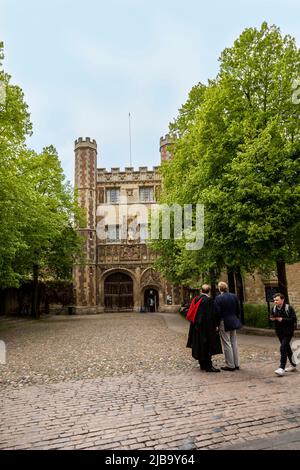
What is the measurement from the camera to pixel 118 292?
3456 cm

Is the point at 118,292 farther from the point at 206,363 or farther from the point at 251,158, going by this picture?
the point at 206,363

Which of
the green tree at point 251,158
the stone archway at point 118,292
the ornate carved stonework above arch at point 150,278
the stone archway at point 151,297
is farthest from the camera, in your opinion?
the stone archway at point 151,297

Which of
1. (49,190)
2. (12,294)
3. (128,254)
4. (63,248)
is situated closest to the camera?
(49,190)

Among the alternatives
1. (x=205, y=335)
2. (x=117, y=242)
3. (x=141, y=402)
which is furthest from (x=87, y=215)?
(x=141, y=402)

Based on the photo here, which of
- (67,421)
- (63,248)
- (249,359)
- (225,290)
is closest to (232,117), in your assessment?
(225,290)

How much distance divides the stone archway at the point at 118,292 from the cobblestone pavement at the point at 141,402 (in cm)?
2561

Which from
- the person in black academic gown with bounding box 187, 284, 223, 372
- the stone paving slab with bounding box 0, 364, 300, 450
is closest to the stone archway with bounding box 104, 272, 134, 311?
the person in black academic gown with bounding box 187, 284, 223, 372

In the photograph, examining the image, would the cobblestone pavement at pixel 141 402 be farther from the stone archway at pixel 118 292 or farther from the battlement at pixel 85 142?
the battlement at pixel 85 142

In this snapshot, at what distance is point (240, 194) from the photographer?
38.0ft

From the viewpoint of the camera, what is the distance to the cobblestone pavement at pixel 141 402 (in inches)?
148

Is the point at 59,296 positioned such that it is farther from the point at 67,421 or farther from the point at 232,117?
the point at 67,421

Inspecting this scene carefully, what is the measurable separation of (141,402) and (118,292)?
29944 millimetres

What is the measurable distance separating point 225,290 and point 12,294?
949 inches

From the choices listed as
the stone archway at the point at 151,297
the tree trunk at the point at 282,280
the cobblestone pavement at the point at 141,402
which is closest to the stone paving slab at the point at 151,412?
the cobblestone pavement at the point at 141,402
